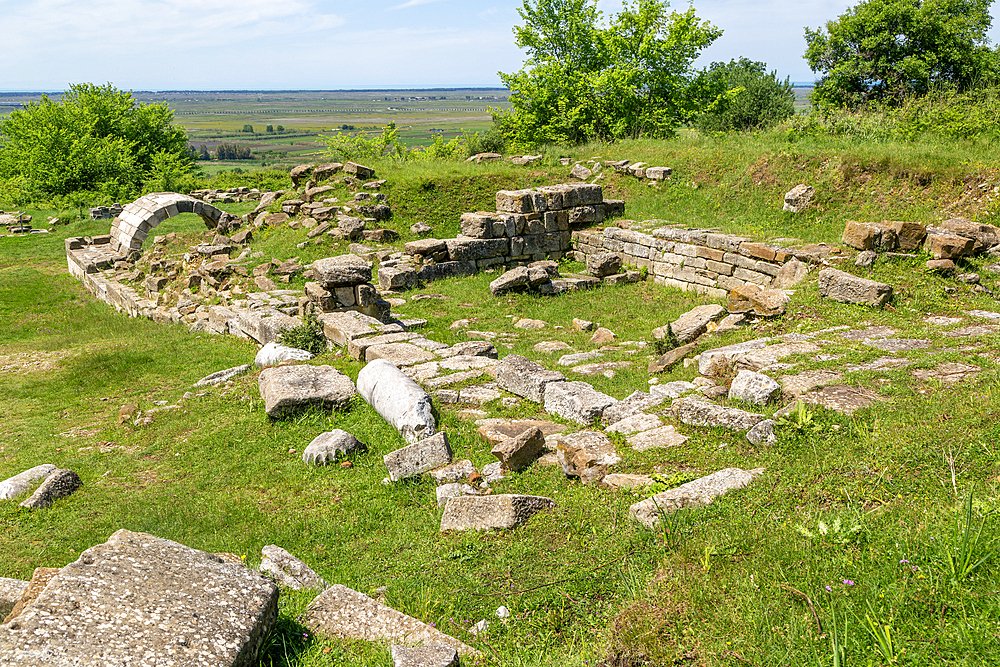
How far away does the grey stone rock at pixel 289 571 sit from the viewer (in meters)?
4.68

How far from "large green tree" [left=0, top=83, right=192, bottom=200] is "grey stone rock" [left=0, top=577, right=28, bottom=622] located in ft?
102

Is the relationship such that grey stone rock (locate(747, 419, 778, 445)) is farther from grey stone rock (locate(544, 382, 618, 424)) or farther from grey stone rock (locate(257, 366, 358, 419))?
grey stone rock (locate(257, 366, 358, 419))

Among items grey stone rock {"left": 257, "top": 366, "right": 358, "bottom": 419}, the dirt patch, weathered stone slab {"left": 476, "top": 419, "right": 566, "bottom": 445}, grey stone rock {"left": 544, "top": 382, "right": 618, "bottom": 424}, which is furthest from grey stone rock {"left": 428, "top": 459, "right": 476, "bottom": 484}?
the dirt patch

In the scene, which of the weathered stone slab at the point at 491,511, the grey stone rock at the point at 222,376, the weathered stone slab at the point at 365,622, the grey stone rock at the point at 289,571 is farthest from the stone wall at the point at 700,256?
the weathered stone slab at the point at 365,622

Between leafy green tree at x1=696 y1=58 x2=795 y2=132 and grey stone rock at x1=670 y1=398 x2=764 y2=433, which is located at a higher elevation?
A: leafy green tree at x1=696 y1=58 x2=795 y2=132

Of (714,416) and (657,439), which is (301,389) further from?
(714,416)

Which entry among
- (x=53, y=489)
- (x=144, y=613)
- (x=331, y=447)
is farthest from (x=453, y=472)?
(x=53, y=489)

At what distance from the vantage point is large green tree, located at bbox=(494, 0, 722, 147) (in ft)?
90.8

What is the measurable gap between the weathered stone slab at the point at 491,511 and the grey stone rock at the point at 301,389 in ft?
10.3

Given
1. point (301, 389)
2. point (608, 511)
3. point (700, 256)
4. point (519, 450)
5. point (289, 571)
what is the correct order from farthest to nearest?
point (700, 256), point (301, 389), point (519, 450), point (608, 511), point (289, 571)

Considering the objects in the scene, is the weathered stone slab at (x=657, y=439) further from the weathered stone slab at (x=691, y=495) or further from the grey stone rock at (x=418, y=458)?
the grey stone rock at (x=418, y=458)

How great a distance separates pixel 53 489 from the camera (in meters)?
6.69

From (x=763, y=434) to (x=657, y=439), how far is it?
3.03 feet

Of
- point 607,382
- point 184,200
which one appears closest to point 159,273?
point 184,200
